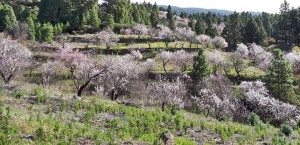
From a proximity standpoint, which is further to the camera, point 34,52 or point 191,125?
point 34,52

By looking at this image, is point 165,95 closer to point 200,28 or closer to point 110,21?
point 110,21

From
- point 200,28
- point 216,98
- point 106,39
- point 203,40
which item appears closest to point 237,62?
point 203,40

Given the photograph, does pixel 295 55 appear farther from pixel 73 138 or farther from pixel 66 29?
pixel 73 138

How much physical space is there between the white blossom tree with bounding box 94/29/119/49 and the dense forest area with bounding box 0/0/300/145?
33cm

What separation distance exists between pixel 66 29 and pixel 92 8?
25.5 ft

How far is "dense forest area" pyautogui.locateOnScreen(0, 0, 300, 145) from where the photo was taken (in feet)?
54.6

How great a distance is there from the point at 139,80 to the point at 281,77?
71.3 feet

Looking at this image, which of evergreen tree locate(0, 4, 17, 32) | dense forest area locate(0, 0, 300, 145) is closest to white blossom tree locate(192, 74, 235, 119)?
dense forest area locate(0, 0, 300, 145)

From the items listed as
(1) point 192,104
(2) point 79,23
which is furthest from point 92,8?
(1) point 192,104

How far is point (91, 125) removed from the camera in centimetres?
1667

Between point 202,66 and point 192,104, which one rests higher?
point 202,66

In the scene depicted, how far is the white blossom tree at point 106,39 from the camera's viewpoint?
74.1 metres

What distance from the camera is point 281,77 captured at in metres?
56.1

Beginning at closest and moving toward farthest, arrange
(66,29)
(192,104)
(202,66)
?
(192,104)
(202,66)
(66,29)
